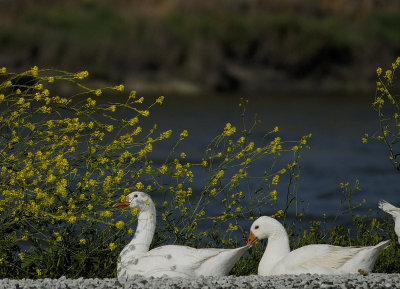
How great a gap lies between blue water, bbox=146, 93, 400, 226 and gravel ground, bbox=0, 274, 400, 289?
9.83m

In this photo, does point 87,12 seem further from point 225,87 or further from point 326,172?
point 326,172

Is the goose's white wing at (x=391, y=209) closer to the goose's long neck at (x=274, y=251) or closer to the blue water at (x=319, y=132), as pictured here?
the goose's long neck at (x=274, y=251)

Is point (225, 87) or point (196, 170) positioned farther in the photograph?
point (225, 87)

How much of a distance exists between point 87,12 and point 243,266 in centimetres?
3848

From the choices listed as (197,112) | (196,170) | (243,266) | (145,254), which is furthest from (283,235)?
(197,112)

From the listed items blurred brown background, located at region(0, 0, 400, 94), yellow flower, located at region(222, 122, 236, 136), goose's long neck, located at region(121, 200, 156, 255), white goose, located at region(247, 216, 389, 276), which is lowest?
blurred brown background, located at region(0, 0, 400, 94)

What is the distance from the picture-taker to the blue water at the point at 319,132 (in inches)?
756

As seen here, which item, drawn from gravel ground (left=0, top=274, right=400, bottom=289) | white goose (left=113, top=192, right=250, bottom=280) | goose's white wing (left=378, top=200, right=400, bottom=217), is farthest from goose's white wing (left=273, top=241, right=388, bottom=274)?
goose's white wing (left=378, top=200, right=400, bottom=217)

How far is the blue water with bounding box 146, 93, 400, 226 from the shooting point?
63.0ft

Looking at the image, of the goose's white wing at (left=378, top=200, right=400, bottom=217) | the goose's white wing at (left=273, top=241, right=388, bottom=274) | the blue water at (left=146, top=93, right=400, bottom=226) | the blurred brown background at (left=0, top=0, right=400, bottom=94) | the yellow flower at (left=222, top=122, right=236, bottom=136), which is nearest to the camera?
the goose's white wing at (left=273, top=241, right=388, bottom=274)

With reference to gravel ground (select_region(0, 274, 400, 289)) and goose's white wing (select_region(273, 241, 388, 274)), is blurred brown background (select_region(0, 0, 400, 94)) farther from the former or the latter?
gravel ground (select_region(0, 274, 400, 289))

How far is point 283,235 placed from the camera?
294 inches

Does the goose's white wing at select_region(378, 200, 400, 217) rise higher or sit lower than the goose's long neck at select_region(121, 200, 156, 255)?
higher

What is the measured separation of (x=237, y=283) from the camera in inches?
234
